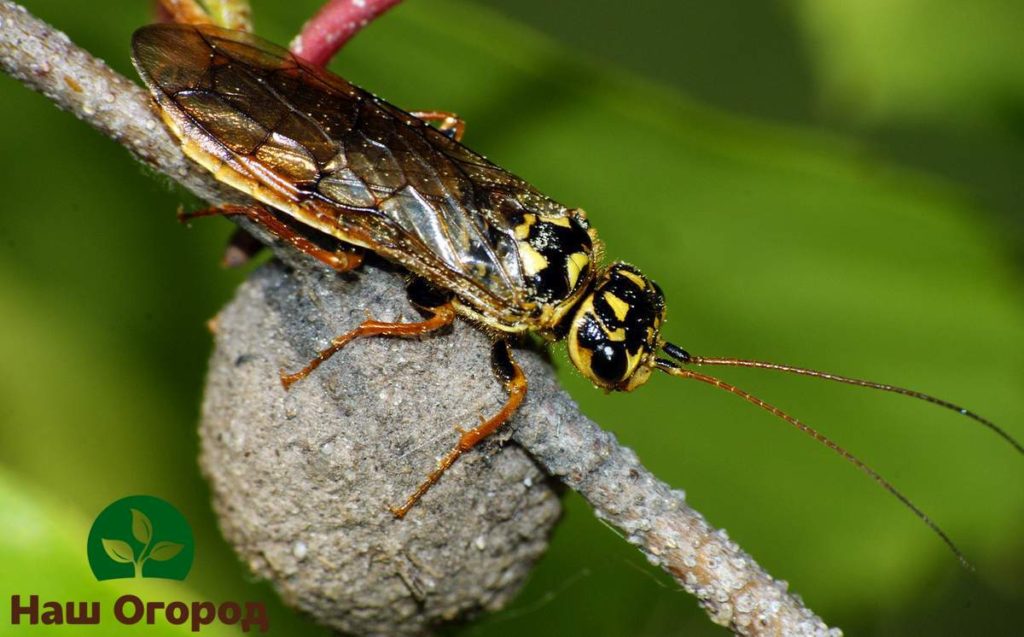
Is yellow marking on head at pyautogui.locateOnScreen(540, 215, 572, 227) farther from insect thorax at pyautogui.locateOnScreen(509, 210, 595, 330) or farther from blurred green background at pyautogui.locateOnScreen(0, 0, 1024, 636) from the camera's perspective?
blurred green background at pyautogui.locateOnScreen(0, 0, 1024, 636)

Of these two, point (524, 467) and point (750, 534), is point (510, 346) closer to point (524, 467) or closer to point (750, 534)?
point (524, 467)

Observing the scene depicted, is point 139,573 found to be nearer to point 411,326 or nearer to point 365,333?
point 365,333

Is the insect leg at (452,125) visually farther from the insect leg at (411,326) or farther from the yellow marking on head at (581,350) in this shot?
the yellow marking on head at (581,350)

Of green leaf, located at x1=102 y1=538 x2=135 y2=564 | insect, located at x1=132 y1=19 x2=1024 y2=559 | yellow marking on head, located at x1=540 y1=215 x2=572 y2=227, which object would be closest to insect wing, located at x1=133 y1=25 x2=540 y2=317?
insect, located at x1=132 y1=19 x2=1024 y2=559

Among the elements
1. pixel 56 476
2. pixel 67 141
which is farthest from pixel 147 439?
pixel 67 141

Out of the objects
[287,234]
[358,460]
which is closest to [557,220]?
[287,234]

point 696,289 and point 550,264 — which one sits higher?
point 696,289
